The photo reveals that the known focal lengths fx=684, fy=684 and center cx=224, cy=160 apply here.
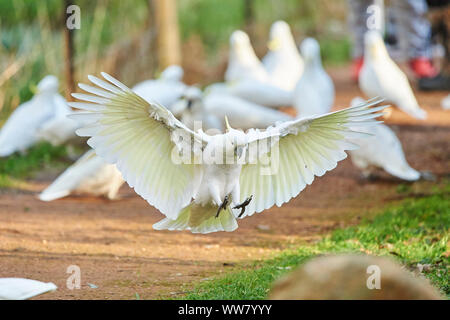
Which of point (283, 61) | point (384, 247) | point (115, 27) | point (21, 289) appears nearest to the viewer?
point (21, 289)

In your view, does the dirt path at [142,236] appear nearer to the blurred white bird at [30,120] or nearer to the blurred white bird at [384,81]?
the blurred white bird at [384,81]

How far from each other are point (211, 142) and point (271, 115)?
14.1ft

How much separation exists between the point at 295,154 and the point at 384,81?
153 inches

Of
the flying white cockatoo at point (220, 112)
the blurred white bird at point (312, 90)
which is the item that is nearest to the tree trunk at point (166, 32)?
the flying white cockatoo at point (220, 112)

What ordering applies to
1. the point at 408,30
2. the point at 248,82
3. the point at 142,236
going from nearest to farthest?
the point at 142,236
the point at 248,82
the point at 408,30

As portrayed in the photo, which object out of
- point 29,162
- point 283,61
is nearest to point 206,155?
point 29,162

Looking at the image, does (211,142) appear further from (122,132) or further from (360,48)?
(360,48)

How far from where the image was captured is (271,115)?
8398 millimetres

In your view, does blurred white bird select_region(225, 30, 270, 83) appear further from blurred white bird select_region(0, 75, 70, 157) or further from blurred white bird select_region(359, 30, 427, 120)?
blurred white bird select_region(0, 75, 70, 157)

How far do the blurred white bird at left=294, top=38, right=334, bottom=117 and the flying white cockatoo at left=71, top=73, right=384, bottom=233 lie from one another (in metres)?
3.46

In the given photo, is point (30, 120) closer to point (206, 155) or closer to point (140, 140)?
point (140, 140)

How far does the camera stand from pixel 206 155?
420cm

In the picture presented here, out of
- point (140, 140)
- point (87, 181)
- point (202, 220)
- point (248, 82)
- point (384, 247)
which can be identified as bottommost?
point (384, 247)

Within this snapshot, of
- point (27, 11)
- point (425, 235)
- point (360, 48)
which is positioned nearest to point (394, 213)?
point (425, 235)
